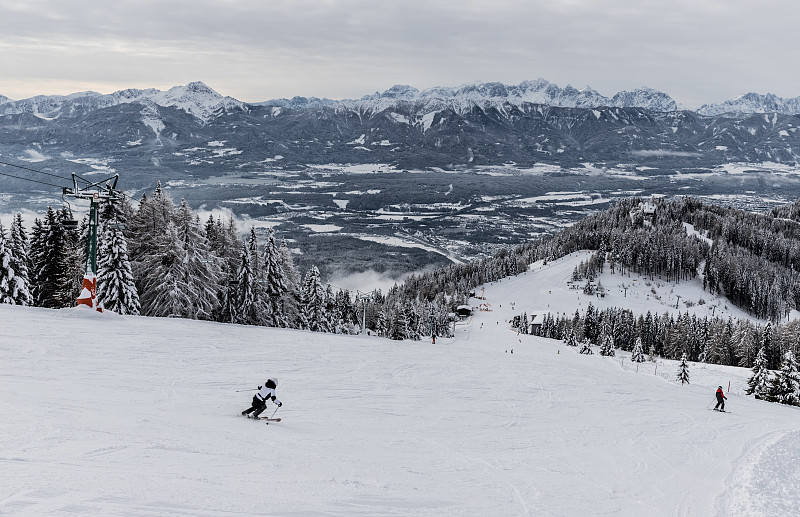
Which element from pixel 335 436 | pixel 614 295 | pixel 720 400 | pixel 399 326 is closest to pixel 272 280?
pixel 399 326

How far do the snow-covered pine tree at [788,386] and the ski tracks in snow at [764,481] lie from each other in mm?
26360

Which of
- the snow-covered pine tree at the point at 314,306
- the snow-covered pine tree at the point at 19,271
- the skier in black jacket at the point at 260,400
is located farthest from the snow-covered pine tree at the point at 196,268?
the skier in black jacket at the point at 260,400

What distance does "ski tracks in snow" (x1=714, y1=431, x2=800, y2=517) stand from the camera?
495 inches

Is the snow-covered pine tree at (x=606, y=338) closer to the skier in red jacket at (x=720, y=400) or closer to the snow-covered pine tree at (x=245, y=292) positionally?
the skier in red jacket at (x=720, y=400)

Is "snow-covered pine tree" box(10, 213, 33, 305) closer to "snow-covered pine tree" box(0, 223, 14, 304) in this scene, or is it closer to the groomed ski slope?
"snow-covered pine tree" box(0, 223, 14, 304)

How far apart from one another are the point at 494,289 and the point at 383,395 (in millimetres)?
157053

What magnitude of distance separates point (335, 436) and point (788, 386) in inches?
1711

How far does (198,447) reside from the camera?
35.2ft

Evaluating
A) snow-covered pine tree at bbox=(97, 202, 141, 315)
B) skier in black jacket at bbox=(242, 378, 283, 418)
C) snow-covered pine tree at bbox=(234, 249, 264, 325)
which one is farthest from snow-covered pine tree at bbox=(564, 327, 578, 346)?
skier in black jacket at bbox=(242, 378, 283, 418)

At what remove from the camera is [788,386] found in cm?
4172

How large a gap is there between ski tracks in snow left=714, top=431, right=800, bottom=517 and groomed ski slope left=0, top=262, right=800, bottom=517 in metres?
0.07

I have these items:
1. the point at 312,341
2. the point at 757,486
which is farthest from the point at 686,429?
the point at 312,341

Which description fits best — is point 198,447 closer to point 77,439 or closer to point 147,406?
point 77,439

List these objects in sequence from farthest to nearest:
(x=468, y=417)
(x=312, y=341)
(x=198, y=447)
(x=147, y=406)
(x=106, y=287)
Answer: (x=106, y=287), (x=312, y=341), (x=468, y=417), (x=147, y=406), (x=198, y=447)
